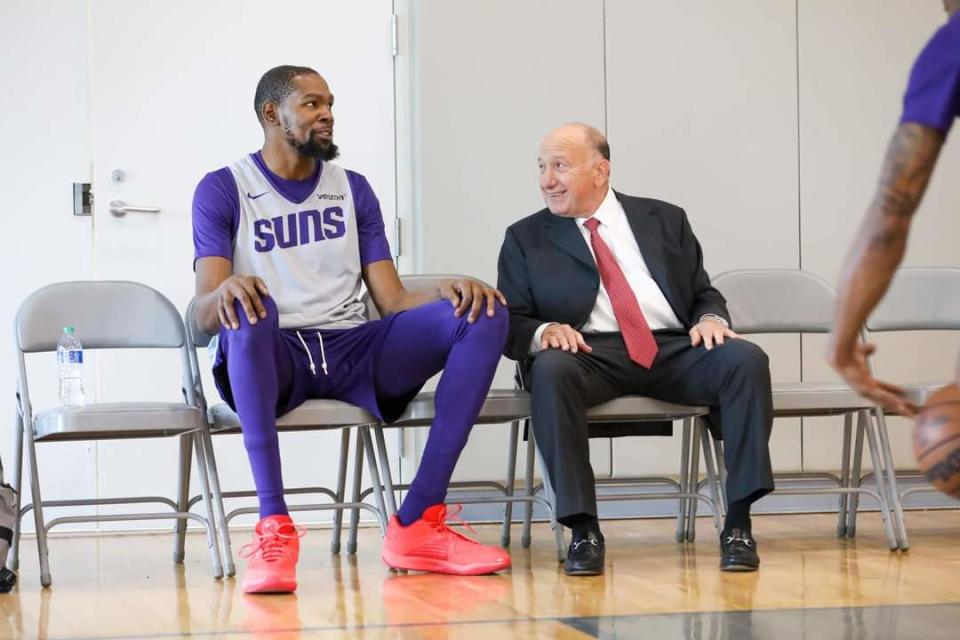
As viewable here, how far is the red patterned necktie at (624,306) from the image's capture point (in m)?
3.77

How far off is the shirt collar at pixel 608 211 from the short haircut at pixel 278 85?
0.94m

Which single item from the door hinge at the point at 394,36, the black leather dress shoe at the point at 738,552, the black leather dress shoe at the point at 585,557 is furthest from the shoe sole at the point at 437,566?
the door hinge at the point at 394,36

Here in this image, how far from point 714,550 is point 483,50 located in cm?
206

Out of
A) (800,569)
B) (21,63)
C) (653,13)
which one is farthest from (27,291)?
(800,569)

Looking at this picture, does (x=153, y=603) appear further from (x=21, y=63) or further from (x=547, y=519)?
(x=21, y=63)

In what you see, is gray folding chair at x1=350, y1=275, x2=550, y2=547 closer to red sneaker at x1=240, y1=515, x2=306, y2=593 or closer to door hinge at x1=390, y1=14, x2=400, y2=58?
red sneaker at x1=240, y1=515, x2=306, y2=593

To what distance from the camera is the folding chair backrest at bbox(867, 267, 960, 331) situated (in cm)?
449

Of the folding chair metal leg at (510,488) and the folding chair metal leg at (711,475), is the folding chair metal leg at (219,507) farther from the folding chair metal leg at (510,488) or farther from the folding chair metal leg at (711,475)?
the folding chair metal leg at (711,475)

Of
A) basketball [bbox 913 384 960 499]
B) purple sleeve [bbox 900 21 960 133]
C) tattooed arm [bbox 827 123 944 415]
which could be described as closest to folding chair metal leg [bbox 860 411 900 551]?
basketball [bbox 913 384 960 499]

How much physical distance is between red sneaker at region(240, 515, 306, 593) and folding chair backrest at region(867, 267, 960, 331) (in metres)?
2.19

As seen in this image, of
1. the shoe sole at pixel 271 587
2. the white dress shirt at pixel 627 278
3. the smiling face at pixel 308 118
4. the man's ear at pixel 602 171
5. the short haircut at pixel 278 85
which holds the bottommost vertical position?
the shoe sole at pixel 271 587

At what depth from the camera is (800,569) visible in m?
3.52

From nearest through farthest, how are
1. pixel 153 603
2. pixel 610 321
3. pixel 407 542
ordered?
1. pixel 153 603
2. pixel 407 542
3. pixel 610 321

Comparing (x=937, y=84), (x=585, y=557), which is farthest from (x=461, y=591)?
(x=937, y=84)
